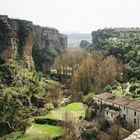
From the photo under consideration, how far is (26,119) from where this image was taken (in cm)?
7344

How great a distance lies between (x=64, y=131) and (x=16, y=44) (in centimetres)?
5595

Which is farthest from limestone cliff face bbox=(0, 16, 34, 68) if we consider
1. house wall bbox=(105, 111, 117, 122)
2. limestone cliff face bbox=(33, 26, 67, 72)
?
house wall bbox=(105, 111, 117, 122)

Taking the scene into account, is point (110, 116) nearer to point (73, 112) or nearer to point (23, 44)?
point (73, 112)

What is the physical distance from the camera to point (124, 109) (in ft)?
191

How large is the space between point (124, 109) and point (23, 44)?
61.8 metres

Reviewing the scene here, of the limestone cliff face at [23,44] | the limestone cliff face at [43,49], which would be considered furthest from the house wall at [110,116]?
the limestone cliff face at [43,49]

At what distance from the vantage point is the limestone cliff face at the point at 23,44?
9788cm

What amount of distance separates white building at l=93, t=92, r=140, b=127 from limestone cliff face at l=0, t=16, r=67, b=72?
142 ft

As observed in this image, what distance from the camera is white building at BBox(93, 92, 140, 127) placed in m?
55.5

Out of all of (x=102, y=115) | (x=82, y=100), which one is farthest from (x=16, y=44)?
(x=102, y=115)

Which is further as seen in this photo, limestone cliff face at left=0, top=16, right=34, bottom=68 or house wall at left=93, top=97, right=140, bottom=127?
limestone cliff face at left=0, top=16, right=34, bottom=68

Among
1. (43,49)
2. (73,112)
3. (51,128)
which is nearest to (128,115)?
(51,128)

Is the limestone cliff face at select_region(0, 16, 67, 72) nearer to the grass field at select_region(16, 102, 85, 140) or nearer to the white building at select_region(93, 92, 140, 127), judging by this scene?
the grass field at select_region(16, 102, 85, 140)

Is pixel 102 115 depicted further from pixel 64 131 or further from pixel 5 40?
pixel 5 40
